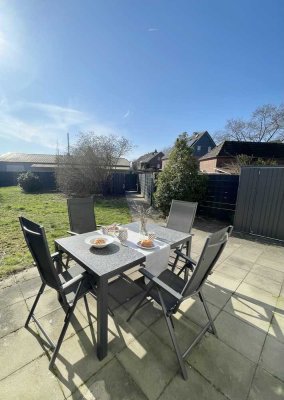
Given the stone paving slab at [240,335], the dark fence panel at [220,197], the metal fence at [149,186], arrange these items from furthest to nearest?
the metal fence at [149,186]
the dark fence panel at [220,197]
the stone paving slab at [240,335]

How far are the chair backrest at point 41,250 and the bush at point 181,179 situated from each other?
480cm

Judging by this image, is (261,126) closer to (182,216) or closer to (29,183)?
(182,216)

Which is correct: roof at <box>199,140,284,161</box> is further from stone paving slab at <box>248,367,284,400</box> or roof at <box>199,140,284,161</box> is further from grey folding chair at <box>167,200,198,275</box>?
stone paving slab at <box>248,367,284,400</box>

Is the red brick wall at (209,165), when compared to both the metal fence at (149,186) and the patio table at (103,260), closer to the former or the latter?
the metal fence at (149,186)

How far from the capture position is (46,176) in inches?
527

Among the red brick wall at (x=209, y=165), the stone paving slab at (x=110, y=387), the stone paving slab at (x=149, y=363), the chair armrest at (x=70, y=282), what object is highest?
the red brick wall at (x=209, y=165)

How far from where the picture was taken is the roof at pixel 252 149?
15.4 meters

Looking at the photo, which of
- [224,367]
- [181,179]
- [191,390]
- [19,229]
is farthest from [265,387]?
[19,229]

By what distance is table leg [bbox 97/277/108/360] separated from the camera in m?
1.42

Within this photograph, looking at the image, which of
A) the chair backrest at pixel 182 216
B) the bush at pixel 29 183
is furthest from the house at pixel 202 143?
the chair backrest at pixel 182 216

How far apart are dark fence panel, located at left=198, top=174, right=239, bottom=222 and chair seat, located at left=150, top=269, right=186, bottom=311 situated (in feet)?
14.5

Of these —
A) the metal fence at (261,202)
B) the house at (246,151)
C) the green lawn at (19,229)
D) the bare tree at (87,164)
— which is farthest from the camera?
the house at (246,151)

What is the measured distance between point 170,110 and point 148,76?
14.2ft

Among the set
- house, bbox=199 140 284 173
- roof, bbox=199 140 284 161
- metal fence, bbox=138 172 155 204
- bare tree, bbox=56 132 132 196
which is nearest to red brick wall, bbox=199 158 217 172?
house, bbox=199 140 284 173
